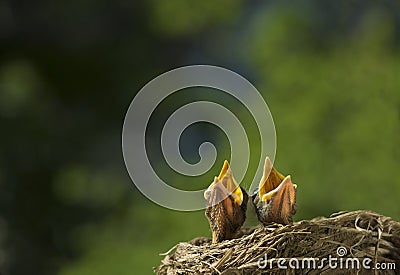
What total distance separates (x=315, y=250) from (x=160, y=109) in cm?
153

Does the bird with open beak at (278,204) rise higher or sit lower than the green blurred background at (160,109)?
lower

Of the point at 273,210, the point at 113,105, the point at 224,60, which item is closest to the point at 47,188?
the point at 113,105

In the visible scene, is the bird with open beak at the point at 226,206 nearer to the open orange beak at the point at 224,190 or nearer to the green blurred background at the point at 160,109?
the open orange beak at the point at 224,190

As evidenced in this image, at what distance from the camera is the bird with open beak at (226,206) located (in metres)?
0.80

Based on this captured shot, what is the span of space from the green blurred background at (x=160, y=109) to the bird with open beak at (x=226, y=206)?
1112 mm

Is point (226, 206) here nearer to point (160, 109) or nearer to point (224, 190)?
point (224, 190)

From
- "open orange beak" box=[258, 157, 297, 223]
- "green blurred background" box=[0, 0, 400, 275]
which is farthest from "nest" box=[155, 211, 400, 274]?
"green blurred background" box=[0, 0, 400, 275]

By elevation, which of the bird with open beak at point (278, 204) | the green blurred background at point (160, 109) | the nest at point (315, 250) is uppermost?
the green blurred background at point (160, 109)

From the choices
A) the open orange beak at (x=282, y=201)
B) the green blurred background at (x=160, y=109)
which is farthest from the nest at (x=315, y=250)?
the green blurred background at (x=160, y=109)

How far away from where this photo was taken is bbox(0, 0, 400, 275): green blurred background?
1960mm

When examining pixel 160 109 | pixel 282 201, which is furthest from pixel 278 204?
pixel 160 109

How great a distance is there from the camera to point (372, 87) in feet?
6.45

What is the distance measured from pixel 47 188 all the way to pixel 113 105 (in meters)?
0.33

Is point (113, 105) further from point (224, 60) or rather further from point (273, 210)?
point (273, 210)
